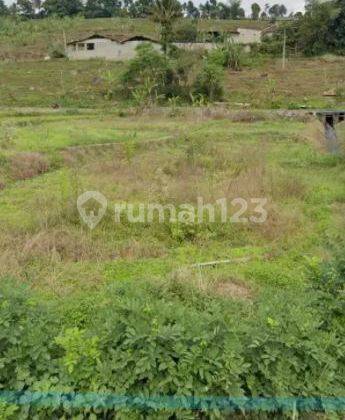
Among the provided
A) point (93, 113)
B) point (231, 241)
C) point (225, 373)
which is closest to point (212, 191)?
point (231, 241)

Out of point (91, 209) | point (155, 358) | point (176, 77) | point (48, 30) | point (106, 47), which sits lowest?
point (91, 209)

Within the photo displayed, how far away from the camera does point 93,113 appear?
74.2ft

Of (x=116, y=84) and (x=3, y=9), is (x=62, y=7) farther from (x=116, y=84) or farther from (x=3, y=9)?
(x=116, y=84)

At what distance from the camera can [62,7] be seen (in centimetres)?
6297

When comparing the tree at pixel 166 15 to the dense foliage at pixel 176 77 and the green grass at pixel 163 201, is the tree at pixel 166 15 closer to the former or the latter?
the dense foliage at pixel 176 77

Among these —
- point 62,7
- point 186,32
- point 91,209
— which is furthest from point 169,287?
point 62,7

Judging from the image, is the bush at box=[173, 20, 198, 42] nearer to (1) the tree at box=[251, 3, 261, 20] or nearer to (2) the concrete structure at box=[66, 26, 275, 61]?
(2) the concrete structure at box=[66, 26, 275, 61]

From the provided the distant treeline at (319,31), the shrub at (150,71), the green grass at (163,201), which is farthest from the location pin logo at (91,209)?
the distant treeline at (319,31)

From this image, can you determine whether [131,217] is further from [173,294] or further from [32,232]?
[173,294]

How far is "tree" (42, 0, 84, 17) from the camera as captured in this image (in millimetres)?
62625

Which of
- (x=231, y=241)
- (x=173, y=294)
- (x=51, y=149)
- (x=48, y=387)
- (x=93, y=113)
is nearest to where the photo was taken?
(x=48, y=387)

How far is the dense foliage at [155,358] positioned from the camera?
3199 mm

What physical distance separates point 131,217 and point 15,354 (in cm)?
405

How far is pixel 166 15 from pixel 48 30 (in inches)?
866
